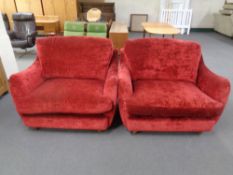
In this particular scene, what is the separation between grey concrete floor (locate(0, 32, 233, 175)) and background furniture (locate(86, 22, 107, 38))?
2.68 metres

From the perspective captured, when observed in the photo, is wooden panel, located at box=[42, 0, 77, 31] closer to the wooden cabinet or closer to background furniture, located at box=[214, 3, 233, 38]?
the wooden cabinet

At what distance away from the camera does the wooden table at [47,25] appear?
597 cm

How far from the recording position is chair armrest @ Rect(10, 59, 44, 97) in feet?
5.84

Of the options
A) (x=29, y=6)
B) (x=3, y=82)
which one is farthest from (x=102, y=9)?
(x=3, y=82)

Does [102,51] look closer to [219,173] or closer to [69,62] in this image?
[69,62]

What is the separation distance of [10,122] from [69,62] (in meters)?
0.96

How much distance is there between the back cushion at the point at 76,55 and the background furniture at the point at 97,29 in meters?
2.19

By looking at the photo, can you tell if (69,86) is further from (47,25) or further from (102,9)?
(102,9)

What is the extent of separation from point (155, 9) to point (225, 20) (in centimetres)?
236

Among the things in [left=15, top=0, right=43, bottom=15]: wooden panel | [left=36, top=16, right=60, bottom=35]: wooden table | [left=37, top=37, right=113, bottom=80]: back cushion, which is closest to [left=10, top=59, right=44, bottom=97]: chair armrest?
[left=37, top=37, right=113, bottom=80]: back cushion

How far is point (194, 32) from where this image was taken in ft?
23.0

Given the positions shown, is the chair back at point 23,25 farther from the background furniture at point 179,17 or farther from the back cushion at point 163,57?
the background furniture at point 179,17

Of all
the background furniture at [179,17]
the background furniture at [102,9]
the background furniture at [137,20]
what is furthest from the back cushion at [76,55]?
the background furniture at [179,17]

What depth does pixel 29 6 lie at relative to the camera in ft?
20.6
